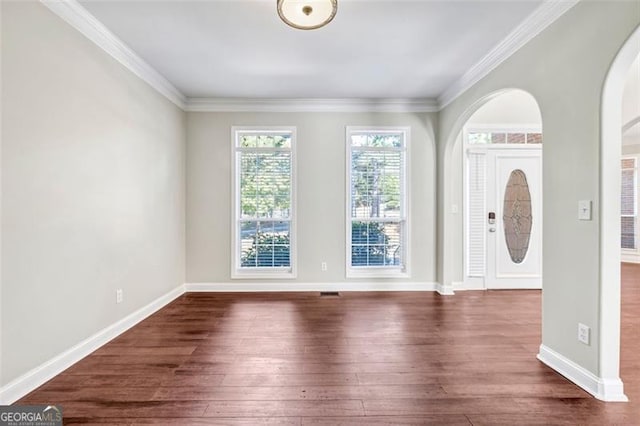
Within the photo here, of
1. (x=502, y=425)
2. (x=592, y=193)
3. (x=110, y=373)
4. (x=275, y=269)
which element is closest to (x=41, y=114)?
(x=110, y=373)

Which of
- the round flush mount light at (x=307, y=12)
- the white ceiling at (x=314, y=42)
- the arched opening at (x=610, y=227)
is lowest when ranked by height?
the arched opening at (x=610, y=227)

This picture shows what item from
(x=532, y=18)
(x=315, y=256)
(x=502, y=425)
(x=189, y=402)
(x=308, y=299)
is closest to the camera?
(x=502, y=425)

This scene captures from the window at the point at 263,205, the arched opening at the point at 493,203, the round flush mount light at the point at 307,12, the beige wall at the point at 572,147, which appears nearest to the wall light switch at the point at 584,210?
the beige wall at the point at 572,147

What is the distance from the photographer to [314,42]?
288cm

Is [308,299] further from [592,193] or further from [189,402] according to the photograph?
[592,193]

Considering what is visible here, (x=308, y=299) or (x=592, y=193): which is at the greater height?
(x=592, y=193)

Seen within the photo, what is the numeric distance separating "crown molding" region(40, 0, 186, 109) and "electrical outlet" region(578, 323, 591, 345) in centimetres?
429

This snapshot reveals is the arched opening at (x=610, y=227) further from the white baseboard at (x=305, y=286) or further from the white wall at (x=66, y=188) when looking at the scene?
the white wall at (x=66, y=188)

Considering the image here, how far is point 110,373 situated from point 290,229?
270cm

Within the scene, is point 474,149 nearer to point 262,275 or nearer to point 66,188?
point 262,275

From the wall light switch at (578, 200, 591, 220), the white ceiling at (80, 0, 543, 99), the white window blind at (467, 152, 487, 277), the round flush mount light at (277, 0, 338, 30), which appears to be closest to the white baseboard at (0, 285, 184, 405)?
the white ceiling at (80, 0, 543, 99)

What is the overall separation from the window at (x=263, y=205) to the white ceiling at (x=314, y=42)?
803 millimetres

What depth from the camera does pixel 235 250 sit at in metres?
4.57

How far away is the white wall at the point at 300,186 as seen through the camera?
4.52 metres
